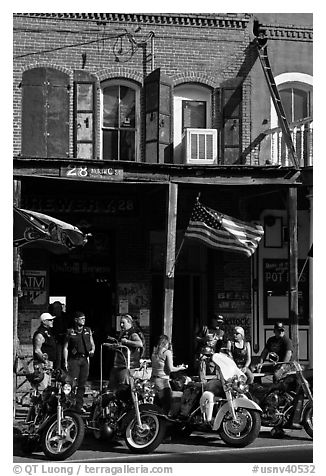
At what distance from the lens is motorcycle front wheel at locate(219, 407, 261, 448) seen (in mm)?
13570

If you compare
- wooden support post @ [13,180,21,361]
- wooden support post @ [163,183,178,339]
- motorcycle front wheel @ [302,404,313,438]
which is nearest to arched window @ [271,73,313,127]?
wooden support post @ [163,183,178,339]

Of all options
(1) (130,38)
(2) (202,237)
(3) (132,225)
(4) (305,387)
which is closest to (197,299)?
(3) (132,225)

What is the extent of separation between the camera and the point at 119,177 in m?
18.2

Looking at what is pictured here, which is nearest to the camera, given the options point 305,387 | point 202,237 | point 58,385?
point 58,385

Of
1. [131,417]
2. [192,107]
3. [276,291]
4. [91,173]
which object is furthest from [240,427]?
[192,107]

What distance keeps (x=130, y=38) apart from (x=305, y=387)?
9.47 m

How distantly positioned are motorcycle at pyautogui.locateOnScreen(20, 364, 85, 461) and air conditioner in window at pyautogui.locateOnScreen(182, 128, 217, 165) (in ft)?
26.4

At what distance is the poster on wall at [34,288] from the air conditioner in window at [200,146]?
13.0 ft

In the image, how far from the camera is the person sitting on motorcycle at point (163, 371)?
14477 millimetres

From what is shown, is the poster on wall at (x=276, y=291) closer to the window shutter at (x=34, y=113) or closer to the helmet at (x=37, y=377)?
the window shutter at (x=34, y=113)

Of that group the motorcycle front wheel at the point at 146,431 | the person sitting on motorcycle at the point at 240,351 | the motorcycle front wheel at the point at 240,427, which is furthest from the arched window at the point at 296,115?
the motorcycle front wheel at the point at 146,431

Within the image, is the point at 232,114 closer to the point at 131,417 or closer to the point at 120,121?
the point at 120,121

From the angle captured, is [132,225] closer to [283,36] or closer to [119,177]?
[119,177]

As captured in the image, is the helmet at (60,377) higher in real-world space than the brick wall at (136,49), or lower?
lower
